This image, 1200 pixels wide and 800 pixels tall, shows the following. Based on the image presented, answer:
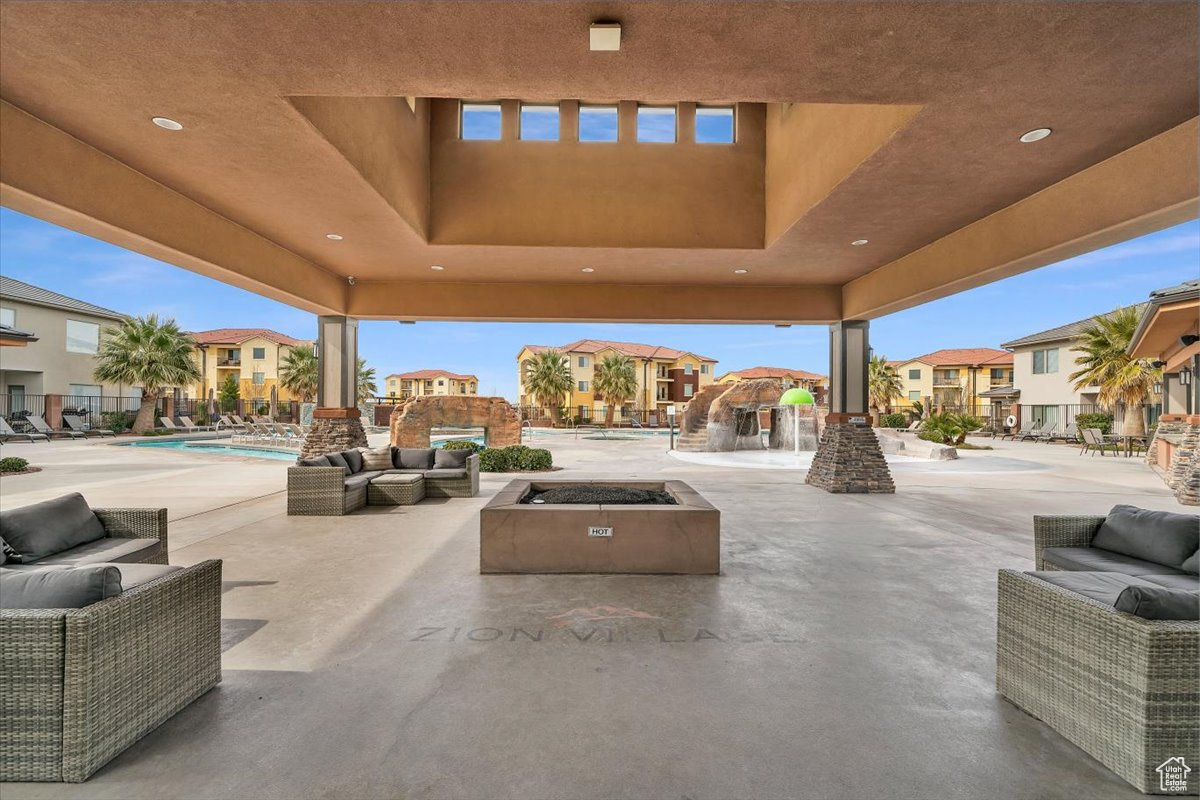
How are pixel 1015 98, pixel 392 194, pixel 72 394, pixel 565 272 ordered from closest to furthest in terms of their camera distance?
pixel 1015 98 < pixel 392 194 < pixel 565 272 < pixel 72 394

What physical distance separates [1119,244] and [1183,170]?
4.96ft

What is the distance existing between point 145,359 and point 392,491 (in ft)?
70.7

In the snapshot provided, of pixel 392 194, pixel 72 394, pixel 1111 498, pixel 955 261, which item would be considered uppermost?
pixel 392 194

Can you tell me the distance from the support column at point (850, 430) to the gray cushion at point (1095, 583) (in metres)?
6.23

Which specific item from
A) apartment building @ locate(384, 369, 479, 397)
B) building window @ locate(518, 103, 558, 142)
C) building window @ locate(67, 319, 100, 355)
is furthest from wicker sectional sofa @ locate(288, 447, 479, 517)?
apartment building @ locate(384, 369, 479, 397)

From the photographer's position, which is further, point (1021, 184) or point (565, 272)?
point (565, 272)

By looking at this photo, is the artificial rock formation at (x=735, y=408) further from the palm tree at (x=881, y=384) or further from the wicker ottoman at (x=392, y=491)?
the palm tree at (x=881, y=384)

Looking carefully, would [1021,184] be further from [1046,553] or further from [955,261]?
[1046,553]

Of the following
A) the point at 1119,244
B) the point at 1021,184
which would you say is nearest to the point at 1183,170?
the point at 1021,184

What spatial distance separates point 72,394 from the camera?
22.7 metres

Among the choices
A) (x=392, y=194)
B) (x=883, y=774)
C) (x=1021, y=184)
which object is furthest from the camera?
(x=392, y=194)

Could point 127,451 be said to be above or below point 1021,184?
below

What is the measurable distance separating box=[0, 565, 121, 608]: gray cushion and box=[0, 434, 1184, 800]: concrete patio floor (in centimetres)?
66

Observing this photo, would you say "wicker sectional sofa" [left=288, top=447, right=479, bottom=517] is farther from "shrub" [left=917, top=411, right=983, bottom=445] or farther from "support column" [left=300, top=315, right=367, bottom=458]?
"shrub" [left=917, top=411, right=983, bottom=445]
